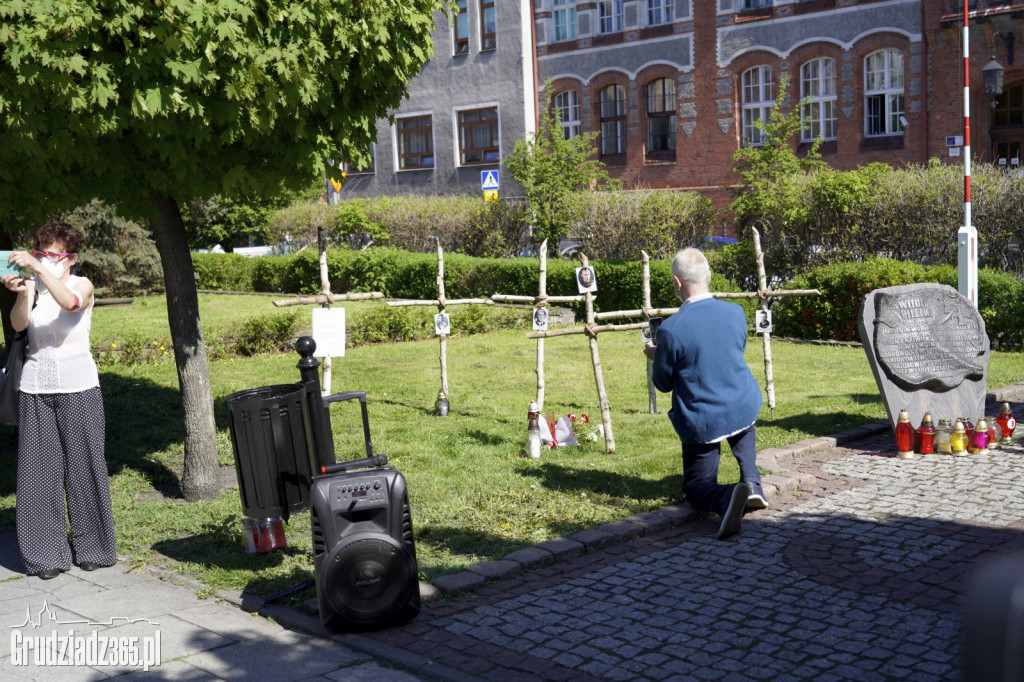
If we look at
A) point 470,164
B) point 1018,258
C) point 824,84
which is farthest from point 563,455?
point 470,164

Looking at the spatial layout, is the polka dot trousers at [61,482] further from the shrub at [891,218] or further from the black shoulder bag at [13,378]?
the shrub at [891,218]

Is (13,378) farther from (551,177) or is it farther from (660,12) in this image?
(660,12)

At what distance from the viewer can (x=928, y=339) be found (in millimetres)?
8883

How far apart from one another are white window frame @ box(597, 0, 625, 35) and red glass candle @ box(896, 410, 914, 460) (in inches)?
1080

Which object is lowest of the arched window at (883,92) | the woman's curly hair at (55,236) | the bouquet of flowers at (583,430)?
the bouquet of flowers at (583,430)

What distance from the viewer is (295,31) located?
666 cm

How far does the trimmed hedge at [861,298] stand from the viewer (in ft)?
46.6

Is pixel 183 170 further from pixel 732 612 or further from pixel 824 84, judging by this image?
pixel 824 84

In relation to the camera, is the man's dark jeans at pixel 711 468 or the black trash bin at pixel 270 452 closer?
the black trash bin at pixel 270 452

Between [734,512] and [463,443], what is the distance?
331 centimetres

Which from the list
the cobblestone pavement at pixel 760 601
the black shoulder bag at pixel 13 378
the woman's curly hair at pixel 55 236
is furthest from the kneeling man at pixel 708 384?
the black shoulder bag at pixel 13 378

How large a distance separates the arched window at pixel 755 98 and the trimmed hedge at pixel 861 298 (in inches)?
611

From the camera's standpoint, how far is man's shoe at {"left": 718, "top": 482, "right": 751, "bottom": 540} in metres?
6.37

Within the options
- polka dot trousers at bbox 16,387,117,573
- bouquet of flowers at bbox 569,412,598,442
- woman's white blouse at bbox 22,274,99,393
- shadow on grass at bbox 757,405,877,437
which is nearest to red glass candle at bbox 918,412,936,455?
shadow on grass at bbox 757,405,877,437
